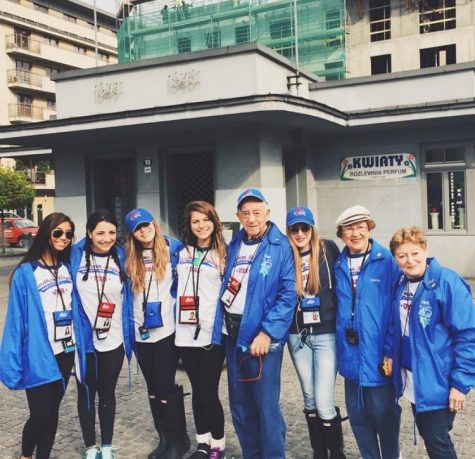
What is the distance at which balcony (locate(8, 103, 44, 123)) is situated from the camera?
159 ft

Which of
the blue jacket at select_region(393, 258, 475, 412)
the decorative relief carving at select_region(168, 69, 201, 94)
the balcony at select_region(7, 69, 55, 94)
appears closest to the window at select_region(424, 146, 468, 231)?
the decorative relief carving at select_region(168, 69, 201, 94)

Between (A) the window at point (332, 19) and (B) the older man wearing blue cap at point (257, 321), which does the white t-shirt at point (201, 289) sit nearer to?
(B) the older man wearing blue cap at point (257, 321)

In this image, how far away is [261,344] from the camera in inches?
142

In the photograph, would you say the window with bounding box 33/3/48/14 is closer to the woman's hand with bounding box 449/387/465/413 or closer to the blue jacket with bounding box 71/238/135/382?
the blue jacket with bounding box 71/238/135/382

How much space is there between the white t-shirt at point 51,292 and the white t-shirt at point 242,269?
3.84 ft

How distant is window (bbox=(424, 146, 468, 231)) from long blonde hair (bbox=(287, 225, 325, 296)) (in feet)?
31.9

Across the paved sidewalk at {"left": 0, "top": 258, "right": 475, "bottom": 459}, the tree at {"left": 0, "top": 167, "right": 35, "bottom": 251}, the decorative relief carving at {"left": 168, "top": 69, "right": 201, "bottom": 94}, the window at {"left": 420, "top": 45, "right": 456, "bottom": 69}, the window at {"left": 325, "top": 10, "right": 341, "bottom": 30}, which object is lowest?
the paved sidewalk at {"left": 0, "top": 258, "right": 475, "bottom": 459}

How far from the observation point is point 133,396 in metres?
5.93

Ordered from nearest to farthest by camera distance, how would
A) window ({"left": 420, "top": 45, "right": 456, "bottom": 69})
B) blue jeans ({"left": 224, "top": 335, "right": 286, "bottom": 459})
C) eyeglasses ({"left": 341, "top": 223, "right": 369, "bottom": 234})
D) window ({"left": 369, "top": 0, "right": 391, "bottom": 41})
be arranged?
1. eyeglasses ({"left": 341, "top": 223, "right": 369, "bottom": 234})
2. blue jeans ({"left": 224, "top": 335, "right": 286, "bottom": 459})
3. window ({"left": 420, "top": 45, "right": 456, "bottom": 69})
4. window ({"left": 369, "top": 0, "right": 391, "bottom": 41})

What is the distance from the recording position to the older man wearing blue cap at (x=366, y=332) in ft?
11.1

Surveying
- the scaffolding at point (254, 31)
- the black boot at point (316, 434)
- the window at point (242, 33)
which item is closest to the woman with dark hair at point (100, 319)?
the black boot at point (316, 434)

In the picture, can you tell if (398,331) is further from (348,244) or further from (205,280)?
(205,280)

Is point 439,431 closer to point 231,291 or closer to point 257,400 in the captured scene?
point 257,400

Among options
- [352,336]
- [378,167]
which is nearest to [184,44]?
[378,167]
